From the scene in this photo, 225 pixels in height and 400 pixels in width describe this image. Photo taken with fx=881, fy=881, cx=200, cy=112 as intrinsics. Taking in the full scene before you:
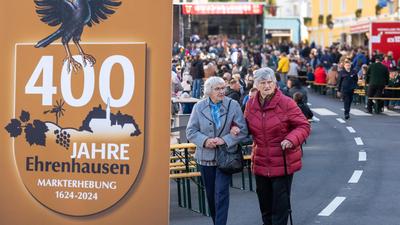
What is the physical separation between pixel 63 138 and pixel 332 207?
18.6 ft

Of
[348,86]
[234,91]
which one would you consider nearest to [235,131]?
[234,91]

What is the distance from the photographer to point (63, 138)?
5898mm

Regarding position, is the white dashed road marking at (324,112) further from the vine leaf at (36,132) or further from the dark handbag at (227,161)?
the vine leaf at (36,132)

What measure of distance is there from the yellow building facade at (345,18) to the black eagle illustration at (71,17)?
1462 inches

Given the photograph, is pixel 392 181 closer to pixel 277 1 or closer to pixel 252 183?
pixel 252 183

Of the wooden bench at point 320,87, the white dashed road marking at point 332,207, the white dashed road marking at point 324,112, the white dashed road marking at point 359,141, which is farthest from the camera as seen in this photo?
the wooden bench at point 320,87

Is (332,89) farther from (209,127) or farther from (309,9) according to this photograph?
(309,9)

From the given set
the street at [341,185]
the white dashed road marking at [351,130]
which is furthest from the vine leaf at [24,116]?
the white dashed road marking at [351,130]

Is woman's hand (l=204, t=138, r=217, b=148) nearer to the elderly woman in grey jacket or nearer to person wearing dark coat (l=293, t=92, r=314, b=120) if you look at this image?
the elderly woman in grey jacket

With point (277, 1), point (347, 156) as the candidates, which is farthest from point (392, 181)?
point (277, 1)

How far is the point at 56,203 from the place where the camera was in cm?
594

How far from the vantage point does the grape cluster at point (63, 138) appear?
589cm

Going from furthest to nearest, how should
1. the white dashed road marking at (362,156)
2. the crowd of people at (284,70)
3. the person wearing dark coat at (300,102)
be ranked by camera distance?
the crowd of people at (284,70), the person wearing dark coat at (300,102), the white dashed road marking at (362,156)

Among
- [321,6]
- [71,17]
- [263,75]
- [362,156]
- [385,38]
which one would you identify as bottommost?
[362,156]
